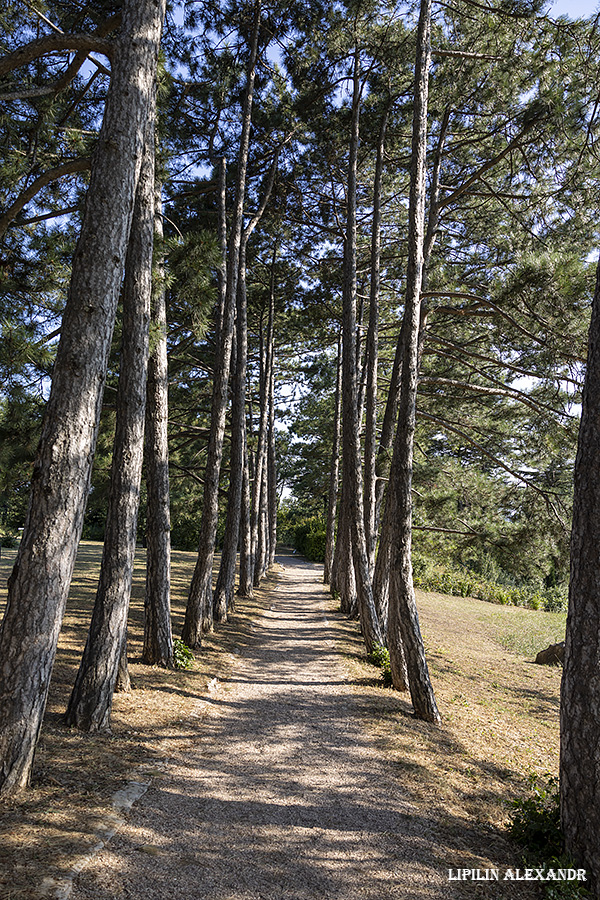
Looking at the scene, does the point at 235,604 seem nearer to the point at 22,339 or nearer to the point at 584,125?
the point at 22,339

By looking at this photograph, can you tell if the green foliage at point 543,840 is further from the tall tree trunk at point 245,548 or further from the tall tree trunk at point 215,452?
the tall tree trunk at point 245,548

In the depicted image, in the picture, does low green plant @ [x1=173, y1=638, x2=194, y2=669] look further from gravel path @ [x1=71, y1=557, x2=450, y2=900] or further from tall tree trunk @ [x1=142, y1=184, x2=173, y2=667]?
gravel path @ [x1=71, y1=557, x2=450, y2=900]

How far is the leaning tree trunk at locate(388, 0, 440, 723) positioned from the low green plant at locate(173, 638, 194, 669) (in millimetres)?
2553

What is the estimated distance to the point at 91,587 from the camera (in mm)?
11781

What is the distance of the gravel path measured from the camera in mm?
2641

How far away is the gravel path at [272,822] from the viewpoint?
2.64 m

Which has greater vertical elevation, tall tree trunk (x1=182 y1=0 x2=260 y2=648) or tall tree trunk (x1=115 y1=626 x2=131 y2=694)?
tall tree trunk (x1=182 y1=0 x2=260 y2=648)

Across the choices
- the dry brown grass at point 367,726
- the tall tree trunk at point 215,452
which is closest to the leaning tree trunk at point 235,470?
the dry brown grass at point 367,726

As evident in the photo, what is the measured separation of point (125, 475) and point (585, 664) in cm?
405

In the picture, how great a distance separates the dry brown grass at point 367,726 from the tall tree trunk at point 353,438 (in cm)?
72

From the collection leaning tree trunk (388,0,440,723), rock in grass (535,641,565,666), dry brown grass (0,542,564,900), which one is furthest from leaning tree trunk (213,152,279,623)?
rock in grass (535,641,565,666)

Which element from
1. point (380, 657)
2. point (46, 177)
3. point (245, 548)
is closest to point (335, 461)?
point (245, 548)

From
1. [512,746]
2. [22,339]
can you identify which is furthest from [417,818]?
[22,339]

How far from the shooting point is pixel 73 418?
3.40 metres
